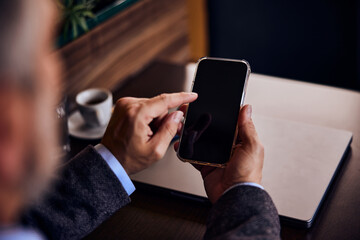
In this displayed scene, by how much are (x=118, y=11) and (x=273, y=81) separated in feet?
2.17

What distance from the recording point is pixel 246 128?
875 mm

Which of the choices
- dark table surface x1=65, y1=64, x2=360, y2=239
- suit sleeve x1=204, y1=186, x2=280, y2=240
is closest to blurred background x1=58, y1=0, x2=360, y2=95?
dark table surface x1=65, y1=64, x2=360, y2=239

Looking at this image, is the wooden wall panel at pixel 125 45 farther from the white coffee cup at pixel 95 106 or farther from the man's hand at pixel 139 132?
the man's hand at pixel 139 132

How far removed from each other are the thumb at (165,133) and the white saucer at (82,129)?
0.30 metres

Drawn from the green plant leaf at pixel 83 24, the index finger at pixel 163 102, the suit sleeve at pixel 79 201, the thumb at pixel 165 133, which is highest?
the green plant leaf at pixel 83 24

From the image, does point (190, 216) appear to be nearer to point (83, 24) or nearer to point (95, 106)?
point (95, 106)

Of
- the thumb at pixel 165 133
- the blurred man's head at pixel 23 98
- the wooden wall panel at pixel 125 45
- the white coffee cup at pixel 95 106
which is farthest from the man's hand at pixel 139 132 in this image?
the wooden wall panel at pixel 125 45

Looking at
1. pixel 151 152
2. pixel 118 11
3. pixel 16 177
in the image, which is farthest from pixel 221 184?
pixel 118 11

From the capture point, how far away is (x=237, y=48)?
6.07 ft

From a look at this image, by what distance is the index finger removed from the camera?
89cm

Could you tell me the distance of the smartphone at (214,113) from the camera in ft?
2.95

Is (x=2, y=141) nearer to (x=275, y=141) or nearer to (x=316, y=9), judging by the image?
(x=275, y=141)

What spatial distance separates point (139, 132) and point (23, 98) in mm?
467

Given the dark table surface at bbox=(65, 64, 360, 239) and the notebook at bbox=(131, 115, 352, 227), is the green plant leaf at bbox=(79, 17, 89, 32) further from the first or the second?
the notebook at bbox=(131, 115, 352, 227)
